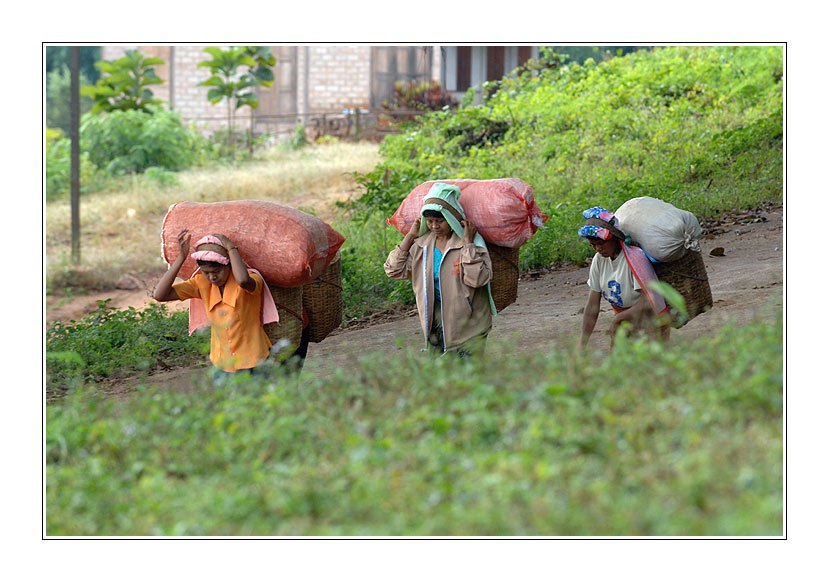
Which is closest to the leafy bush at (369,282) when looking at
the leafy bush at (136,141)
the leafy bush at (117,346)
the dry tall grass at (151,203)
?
the leafy bush at (117,346)

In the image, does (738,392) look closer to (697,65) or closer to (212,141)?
(697,65)

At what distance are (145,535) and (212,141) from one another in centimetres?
1902

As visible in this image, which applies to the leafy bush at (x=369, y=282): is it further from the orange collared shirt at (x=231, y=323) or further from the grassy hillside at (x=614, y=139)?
the orange collared shirt at (x=231, y=323)

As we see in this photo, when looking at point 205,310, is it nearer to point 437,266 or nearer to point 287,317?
point 287,317

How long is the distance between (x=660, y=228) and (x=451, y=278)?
48.9 inches

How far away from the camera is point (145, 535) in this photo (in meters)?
3.33

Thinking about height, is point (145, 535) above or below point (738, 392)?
below

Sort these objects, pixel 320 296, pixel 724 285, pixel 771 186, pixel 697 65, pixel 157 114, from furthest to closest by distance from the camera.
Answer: pixel 157 114, pixel 697 65, pixel 771 186, pixel 724 285, pixel 320 296

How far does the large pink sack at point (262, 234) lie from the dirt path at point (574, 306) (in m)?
0.75

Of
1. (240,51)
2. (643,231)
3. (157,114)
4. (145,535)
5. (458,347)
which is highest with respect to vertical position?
(240,51)

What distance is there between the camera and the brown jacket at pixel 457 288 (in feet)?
16.4

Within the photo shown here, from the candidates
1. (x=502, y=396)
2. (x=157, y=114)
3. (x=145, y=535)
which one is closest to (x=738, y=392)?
(x=502, y=396)

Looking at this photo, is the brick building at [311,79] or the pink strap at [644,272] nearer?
the pink strap at [644,272]

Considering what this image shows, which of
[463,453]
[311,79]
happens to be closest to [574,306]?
[463,453]
